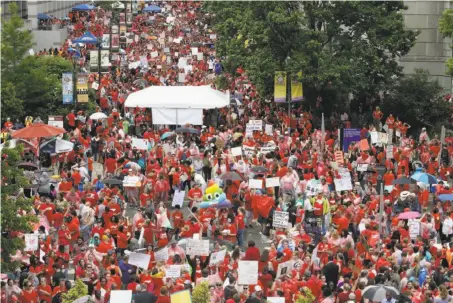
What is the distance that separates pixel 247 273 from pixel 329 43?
2434 centimetres

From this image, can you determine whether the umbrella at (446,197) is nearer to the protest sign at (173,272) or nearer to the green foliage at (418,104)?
the protest sign at (173,272)

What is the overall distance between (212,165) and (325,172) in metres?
4.11

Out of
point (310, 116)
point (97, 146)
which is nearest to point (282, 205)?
point (97, 146)

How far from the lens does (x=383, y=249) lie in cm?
2608

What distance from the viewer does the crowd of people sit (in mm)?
23766

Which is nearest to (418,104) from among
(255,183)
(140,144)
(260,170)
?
Result: (140,144)

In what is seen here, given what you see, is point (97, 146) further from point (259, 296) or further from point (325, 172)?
point (259, 296)

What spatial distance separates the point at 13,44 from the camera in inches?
1901

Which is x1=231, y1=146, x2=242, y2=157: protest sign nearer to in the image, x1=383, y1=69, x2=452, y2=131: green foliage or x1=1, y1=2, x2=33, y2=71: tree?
x1=383, y1=69, x2=452, y2=131: green foliage

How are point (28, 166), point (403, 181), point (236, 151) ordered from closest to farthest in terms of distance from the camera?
point (403, 181) → point (28, 166) → point (236, 151)

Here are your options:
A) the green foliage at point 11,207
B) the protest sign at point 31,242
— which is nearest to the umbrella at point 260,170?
the green foliage at point 11,207

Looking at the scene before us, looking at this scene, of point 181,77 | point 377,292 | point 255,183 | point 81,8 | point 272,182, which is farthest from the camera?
point 81,8

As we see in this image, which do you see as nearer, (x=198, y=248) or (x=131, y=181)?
(x=198, y=248)

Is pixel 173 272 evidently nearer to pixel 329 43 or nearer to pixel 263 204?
pixel 263 204
